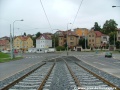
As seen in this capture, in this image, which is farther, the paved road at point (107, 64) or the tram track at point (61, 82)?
the paved road at point (107, 64)

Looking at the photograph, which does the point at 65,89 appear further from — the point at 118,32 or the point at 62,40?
the point at 62,40

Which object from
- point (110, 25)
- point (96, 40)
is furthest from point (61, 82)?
point (110, 25)

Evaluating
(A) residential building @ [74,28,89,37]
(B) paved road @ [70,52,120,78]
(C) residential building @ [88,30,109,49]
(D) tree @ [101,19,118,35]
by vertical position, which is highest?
(D) tree @ [101,19,118,35]

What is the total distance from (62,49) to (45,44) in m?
35.8

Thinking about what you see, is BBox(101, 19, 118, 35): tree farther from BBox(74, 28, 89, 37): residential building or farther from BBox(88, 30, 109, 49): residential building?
BBox(88, 30, 109, 49): residential building

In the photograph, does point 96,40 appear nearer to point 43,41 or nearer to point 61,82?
point 43,41

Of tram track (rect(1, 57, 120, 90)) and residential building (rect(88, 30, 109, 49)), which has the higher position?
residential building (rect(88, 30, 109, 49))

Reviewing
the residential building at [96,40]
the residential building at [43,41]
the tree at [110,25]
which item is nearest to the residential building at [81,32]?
the tree at [110,25]

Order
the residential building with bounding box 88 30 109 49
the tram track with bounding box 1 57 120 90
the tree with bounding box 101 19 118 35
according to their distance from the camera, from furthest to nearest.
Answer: the tree with bounding box 101 19 118 35 < the residential building with bounding box 88 30 109 49 < the tram track with bounding box 1 57 120 90

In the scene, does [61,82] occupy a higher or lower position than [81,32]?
lower

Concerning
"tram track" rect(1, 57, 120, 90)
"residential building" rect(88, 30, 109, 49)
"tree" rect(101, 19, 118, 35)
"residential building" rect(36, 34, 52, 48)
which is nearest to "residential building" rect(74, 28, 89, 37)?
"tree" rect(101, 19, 118, 35)

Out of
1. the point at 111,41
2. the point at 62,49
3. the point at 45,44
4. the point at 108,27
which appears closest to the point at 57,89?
the point at 62,49

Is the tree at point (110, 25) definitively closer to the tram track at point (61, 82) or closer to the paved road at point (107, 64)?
the paved road at point (107, 64)

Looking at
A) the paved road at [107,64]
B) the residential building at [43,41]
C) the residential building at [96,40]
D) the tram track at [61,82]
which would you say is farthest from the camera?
the residential building at [43,41]
